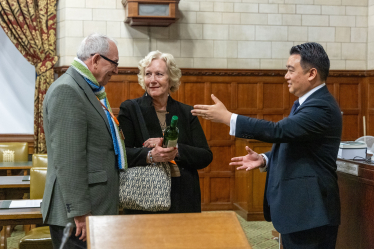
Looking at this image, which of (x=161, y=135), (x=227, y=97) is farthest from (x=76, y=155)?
(x=227, y=97)

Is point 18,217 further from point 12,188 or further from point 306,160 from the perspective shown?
point 306,160

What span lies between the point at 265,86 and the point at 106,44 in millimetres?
4745

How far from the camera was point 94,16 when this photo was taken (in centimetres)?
616

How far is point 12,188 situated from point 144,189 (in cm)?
219

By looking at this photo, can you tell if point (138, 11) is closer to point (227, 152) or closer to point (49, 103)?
point (227, 152)

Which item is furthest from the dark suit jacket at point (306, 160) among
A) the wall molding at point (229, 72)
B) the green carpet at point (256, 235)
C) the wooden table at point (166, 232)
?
the wall molding at point (229, 72)

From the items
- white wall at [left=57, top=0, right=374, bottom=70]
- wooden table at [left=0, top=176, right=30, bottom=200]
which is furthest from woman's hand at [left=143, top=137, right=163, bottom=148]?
white wall at [left=57, top=0, right=374, bottom=70]

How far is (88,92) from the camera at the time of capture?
2027 mm

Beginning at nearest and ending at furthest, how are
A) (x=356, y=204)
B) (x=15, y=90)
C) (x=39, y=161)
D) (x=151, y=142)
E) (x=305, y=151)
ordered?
(x=305, y=151) → (x=151, y=142) → (x=356, y=204) → (x=39, y=161) → (x=15, y=90)

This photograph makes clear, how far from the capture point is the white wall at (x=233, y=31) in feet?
20.2

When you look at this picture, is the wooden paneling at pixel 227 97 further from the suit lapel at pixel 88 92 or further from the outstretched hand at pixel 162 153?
the suit lapel at pixel 88 92

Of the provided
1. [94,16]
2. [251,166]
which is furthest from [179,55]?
[251,166]

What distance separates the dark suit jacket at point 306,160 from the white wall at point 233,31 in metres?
4.39

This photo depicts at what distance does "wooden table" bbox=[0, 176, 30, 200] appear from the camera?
370 cm
